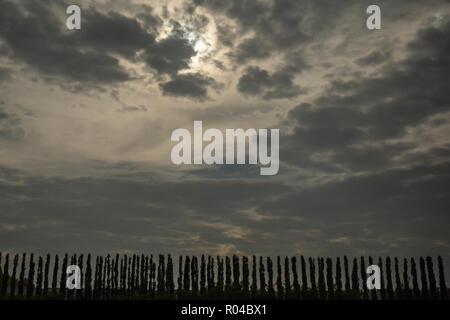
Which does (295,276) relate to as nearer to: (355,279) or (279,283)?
(279,283)

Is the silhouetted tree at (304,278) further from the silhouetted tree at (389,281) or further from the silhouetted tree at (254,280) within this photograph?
the silhouetted tree at (389,281)

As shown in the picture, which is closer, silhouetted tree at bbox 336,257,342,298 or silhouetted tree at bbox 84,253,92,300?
silhouetted tree at bbox 336,257,342,298

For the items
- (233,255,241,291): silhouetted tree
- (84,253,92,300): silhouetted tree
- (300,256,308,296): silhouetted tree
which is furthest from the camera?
(84,253,92,300): silhouetted tree

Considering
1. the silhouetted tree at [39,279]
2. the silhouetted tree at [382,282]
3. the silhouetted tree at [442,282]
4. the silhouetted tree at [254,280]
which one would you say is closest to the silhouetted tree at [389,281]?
the silhouetted tree at [382,282]

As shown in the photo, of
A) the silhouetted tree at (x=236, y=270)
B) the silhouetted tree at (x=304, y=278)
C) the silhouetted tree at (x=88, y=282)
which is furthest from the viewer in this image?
the silhouetted tree at (x=88, y=282)

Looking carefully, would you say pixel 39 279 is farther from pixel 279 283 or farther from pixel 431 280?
pixel 431 280

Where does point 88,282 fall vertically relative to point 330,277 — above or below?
below

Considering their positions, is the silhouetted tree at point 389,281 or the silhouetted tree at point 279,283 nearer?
the silhouetted tree at point 279,283

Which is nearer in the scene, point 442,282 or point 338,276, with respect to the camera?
point 338,276

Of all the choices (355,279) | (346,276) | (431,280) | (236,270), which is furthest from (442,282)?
(236,270)

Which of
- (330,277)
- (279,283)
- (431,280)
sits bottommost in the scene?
(279,283)

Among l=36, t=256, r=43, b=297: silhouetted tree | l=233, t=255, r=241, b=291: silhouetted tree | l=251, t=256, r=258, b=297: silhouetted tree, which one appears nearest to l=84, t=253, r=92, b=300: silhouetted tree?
l=36, t=256, r=43, b=297: silhouetted tree

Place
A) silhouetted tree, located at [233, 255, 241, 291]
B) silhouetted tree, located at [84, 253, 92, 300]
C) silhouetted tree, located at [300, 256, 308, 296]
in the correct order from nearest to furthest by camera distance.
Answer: silhouetted tree, located at [300, 256, 308, 296], silhouetted tree, located at [233, 255, 241, 291], silhouetted tree, located at [84, 253, 92, 300]

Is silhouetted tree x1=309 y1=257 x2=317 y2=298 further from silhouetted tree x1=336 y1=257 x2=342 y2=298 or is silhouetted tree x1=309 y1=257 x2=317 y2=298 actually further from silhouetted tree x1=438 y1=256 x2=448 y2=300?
silhouetted tree x1=438 y1=256 x2=448 y2=300
